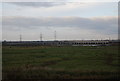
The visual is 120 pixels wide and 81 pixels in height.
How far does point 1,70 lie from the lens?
18.0 meters

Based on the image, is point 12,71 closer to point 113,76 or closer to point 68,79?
point 68,79

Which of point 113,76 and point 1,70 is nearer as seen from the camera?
point 113,76

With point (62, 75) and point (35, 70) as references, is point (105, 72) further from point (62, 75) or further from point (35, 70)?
point (35, 70)

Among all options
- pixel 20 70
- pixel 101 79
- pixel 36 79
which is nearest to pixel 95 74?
pixel 101 79

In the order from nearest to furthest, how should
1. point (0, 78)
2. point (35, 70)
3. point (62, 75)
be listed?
point (0, 78) < point (62, 75) < point (35, 70)

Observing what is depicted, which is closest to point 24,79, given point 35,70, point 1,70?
point 35,70

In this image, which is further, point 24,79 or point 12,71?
point 12,71

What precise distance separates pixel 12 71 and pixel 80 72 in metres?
5.59

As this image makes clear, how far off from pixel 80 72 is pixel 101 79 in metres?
2.16

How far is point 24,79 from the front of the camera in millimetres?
15727

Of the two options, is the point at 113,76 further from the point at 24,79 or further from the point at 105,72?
the point at 24,79

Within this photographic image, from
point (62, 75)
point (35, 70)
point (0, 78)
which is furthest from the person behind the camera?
point (35, 70)

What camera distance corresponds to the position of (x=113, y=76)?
16.0 m

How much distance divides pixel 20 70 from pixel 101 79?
6690 mm
